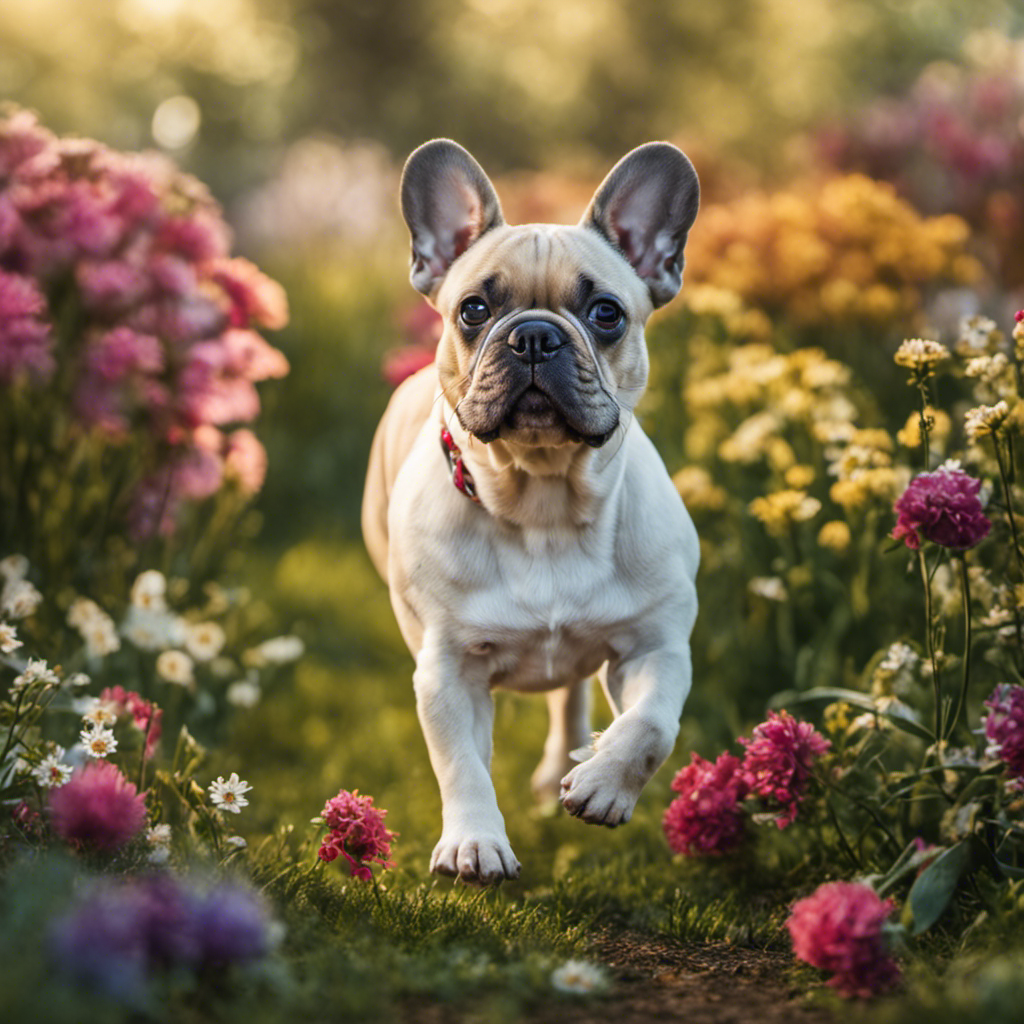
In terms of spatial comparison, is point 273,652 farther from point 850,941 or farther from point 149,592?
point 850,941

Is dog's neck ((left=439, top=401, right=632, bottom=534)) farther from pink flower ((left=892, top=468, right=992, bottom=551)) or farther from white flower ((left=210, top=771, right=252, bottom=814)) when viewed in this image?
white flower ((left=210, top=771, right=252, bottom=814))

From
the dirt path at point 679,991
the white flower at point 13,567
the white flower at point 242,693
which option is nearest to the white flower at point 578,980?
the dirt path at point 679,991

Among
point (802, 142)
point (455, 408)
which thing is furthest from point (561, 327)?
point (802, 142)

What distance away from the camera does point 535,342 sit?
2930 millimetres

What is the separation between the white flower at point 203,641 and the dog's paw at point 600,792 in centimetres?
175

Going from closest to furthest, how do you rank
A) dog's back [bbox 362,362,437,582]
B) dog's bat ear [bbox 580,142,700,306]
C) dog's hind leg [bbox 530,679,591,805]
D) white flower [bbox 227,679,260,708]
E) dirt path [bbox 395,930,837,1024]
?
1. dirt path [bbox 395,930,837,1024]
2. dog's bat ear [bbox 580,142,700,306]
3. dog's back [bbox 362,362,437,582]
4. dog's hind leg [bbox 530,679,591,805]
5. white flower [bbox 227,679,260,708]

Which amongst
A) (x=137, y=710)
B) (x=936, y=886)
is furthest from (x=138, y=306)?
(x=936, y=886)

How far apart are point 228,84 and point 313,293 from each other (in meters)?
11.3

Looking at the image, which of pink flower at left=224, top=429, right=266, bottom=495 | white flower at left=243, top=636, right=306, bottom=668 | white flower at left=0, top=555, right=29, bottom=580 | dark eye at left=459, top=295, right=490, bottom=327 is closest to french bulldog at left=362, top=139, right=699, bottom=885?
dark eye at left=459, top=295, right=490, bottom=327

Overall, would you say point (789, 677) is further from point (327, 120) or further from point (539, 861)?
point (327, 120)

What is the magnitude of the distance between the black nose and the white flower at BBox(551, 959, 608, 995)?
1.40 metres

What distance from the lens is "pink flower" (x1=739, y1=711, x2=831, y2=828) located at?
2.96m

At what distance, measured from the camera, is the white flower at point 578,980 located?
234 centimetres

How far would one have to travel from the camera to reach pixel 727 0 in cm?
1634
